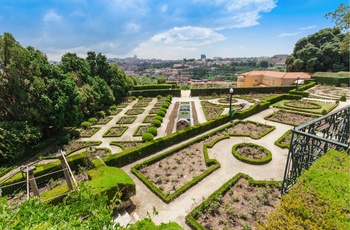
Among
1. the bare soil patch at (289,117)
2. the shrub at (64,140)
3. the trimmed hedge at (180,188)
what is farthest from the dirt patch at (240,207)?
the shrub at (64,140)

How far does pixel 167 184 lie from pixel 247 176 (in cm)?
508

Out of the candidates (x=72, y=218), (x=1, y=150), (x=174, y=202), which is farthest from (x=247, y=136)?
(x=1, y=150)

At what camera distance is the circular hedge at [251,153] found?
12617 millimetres

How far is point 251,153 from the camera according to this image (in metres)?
13.9

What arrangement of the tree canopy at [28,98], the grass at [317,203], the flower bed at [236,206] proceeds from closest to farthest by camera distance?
1. the grass at [317,203]
2. the flower bed at [236,206]
3. the tree canopy at [28,98]

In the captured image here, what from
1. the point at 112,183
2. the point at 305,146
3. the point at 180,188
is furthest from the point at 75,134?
the point at 305,146

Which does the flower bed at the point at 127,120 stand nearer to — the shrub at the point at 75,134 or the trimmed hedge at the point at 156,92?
the shrub at the point at 75,134

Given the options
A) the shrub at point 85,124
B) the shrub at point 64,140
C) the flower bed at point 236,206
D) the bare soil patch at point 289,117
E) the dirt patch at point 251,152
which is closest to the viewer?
the flower bed at point 236,206

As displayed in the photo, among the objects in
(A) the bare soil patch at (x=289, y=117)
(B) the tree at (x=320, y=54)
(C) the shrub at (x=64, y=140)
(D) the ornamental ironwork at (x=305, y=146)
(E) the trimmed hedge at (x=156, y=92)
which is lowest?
(A) the bare soil patch at (x=289, y=117)

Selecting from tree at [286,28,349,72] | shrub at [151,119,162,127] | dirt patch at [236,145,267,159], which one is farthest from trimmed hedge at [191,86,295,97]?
dirt patch at [236,145,267,159]

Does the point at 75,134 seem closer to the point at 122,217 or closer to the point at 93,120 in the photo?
the point at 93,120

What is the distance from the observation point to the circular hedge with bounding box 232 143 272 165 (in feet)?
41.4

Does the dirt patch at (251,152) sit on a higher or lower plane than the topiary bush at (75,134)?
lower

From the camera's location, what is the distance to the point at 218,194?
9461mm
